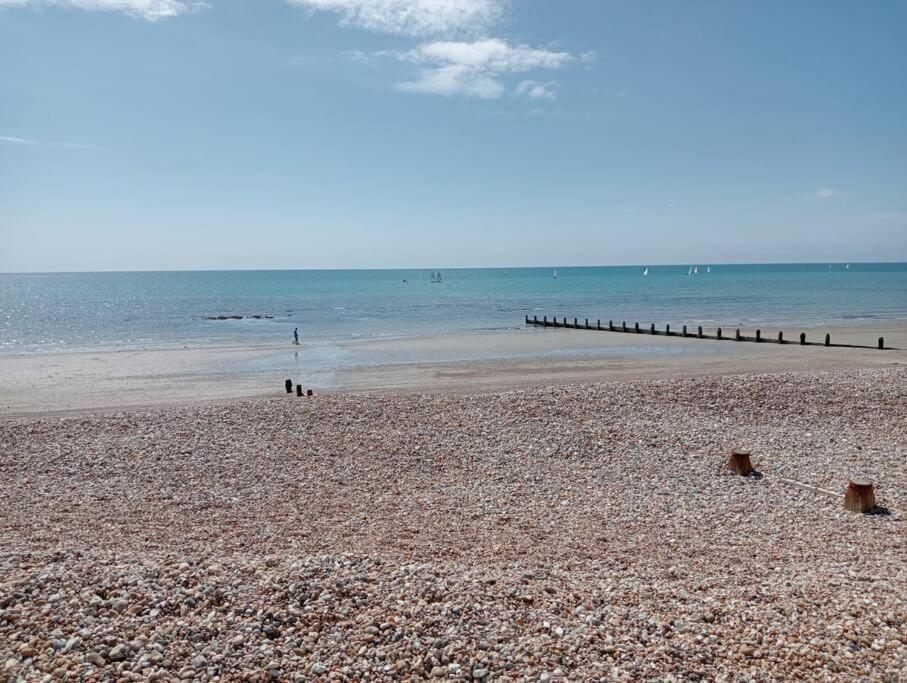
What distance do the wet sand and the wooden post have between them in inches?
411

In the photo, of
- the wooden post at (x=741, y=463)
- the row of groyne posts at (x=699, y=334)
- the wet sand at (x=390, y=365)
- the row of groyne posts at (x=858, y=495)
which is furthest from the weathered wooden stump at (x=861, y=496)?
the row of groyne posts at (x=699, y=334)

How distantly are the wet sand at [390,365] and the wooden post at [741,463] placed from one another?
10.4m

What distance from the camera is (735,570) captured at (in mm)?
7281

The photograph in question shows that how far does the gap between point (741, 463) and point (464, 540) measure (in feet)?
17.5

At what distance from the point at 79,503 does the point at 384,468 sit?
15.4 feet

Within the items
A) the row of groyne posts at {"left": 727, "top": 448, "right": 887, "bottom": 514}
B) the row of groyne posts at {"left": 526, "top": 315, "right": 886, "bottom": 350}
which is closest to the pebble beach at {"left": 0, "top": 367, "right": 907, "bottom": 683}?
the row of groyne posts at {"left": 727, "top": 448, "right": 887, "bottom": 514}

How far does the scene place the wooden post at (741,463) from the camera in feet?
36.3

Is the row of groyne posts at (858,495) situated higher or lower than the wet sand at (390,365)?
higher

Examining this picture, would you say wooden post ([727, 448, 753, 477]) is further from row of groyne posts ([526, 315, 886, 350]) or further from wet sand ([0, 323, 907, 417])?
row of groyne posts ([526, 315, 886, 350])

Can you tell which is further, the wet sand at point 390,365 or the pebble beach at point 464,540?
the wet sand at point 390,365

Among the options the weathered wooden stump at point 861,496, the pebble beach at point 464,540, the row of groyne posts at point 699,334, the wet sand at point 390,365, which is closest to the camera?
the pebble beach at point 464,540

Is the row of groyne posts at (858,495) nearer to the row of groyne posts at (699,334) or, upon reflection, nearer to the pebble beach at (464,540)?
the pebble beach at (464,540)

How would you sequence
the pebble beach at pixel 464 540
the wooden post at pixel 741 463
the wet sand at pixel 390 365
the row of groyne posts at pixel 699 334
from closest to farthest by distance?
1. the pebble beach at pixel 464 540
2. the wooden post at pixel 741 463
3. the wet sand at pixel 390 365
4. the row of groyne posts at pixel 699 334

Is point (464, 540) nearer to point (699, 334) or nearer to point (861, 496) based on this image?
point (861, 496)
